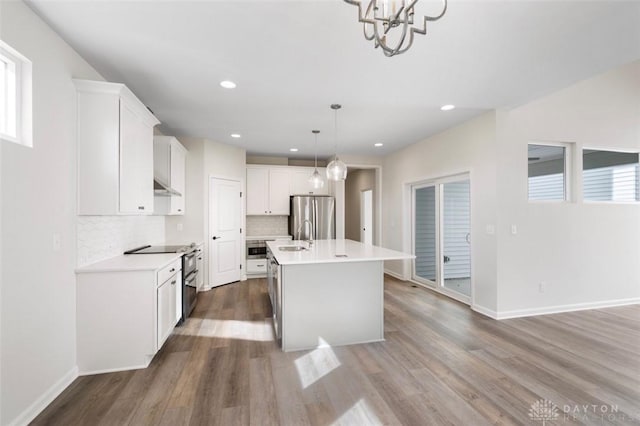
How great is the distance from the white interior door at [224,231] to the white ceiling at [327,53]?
1.70 metres

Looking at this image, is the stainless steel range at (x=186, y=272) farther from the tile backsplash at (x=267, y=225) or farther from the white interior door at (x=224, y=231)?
the tile backsplash at (x=267, y=225)

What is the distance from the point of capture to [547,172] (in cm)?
387

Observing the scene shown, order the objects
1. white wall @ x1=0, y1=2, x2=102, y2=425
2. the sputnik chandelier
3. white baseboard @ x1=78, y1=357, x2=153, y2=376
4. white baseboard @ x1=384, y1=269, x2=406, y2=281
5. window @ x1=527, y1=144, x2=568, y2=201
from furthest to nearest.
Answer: white baseboard @ x1=384, y1=269, x2=406, y2=281 → window @ x1=527, y1=144, x2=568, y2=201 → white baseboard @ x1=78, y1=357, x2=153, y2=376 → white wall @ x1=0, y1=2, x2=102, y2=425 → the sputnik chandelier

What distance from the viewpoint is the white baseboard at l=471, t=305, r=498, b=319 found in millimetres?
3478

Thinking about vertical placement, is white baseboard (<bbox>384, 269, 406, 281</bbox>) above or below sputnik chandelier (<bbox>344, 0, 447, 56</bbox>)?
below

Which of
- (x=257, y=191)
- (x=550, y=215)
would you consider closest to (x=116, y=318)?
(x=257, y=191)

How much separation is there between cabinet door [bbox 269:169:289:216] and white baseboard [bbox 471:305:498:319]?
3875mm

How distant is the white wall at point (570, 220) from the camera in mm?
3535

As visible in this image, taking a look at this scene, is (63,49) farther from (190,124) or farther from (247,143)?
(247,143)

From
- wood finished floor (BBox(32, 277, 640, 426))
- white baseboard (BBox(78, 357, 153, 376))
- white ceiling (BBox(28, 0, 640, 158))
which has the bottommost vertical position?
wood finished floor (BBox(32, 277, 640, 426))

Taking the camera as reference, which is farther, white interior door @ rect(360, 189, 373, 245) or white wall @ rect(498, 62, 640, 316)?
white interior door @ rect(360, 189, 373, 245)

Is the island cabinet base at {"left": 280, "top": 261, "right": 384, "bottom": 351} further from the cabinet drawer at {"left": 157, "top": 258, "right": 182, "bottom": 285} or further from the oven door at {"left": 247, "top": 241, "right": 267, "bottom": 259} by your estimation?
the oven door at {"left": 247, "top": 241, "right": 267, "bottom": 259}

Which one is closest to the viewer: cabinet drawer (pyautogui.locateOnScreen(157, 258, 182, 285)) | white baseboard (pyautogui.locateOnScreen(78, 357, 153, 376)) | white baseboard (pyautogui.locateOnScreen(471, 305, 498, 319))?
white baseboard (pyautogui.locateOnScreen(78, 357, 153, 376))

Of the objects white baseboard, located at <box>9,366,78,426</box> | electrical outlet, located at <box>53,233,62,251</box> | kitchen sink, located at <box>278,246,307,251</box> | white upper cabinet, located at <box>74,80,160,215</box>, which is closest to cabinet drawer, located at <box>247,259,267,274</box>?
kitchen sink, located at <box>278,246,307,251</box>
